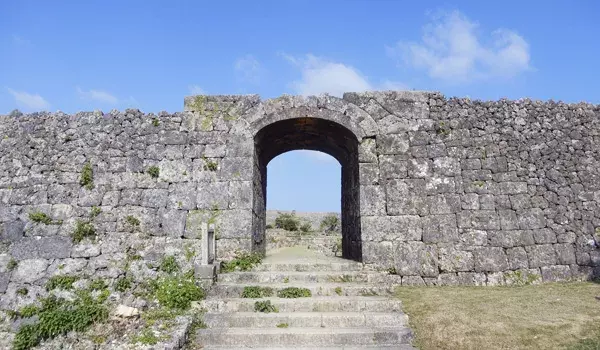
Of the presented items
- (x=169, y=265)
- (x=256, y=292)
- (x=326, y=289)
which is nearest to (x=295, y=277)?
(x=326, y=289)

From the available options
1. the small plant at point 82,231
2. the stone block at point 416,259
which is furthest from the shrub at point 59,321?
the stone block at point 416,259

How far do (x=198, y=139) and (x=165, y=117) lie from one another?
0.95 metres

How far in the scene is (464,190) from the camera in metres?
9.03

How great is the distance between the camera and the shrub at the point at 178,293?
7105 mm

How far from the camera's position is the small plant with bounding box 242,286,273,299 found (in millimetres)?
7363

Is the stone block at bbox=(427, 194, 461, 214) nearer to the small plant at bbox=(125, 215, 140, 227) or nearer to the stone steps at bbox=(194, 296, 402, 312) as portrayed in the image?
the stone steps at bbox=(194, 296, 402, 312)

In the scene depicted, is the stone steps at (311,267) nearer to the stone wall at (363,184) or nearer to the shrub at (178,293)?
the stone wall at (363,184)

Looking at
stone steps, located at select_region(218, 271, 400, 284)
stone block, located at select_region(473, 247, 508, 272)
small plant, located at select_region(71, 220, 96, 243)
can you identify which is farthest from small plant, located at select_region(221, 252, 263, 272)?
Answer: stone block, located at select_region(473, 247, 508, 272)

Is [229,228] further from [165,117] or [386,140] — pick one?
[386,140]

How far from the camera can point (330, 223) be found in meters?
22.3

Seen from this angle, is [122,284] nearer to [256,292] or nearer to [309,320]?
[256,292]

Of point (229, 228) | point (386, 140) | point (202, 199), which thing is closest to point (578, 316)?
point (386, 140)

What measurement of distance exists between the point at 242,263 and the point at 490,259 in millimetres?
5200

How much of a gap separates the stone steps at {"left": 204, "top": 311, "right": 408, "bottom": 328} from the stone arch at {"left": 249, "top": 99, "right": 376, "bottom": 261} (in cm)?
271
